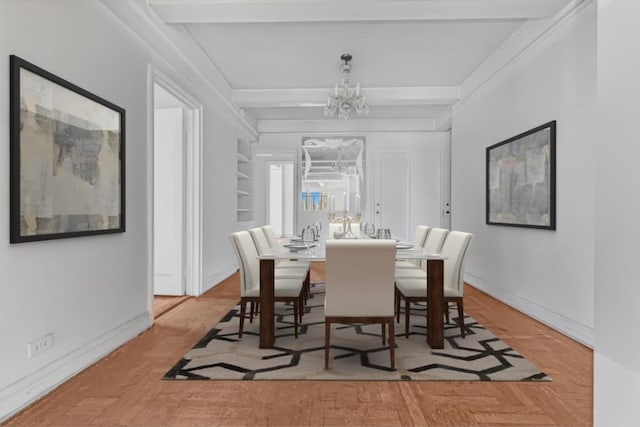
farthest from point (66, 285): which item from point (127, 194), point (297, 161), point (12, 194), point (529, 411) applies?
point (297, 161)

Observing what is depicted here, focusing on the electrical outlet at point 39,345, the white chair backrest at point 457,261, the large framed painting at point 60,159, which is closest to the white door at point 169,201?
the large framed painting at point 60,159

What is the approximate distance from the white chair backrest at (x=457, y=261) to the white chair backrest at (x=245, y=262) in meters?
1.51

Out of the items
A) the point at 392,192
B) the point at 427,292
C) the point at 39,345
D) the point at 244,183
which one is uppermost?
the point at 244,183

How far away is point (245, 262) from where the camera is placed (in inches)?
118

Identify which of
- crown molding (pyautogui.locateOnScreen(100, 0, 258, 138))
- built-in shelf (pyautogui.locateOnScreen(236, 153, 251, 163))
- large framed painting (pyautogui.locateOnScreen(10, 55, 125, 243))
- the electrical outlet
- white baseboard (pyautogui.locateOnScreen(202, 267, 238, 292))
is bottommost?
white baseboard (pyautogui.locateOnScreen(202, 267, 238, 292))

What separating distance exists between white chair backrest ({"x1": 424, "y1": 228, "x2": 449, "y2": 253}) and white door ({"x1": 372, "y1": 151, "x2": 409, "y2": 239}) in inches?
147

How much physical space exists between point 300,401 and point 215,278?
3.45 m

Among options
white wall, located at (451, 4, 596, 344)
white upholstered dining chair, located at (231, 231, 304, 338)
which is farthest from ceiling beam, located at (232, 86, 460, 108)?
white upholstered dining chair, located at (231, 231, 304, 338)

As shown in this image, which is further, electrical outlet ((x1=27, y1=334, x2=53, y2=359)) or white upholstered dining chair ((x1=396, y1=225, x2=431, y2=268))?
white upholstered dining chair ((x1=396, y1=225, x2=431, y2=268))

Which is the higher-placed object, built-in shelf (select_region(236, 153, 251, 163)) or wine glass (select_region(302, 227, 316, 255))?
built-in shelf (select_region(236, 153, 251, 163))

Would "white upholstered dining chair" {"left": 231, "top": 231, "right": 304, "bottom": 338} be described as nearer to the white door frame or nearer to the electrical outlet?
the electrical outlet

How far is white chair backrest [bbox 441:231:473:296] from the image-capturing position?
3.00 metres

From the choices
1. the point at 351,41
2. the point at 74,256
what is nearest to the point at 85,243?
the point at 74,256

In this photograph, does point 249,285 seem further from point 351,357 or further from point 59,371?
point 59,371
